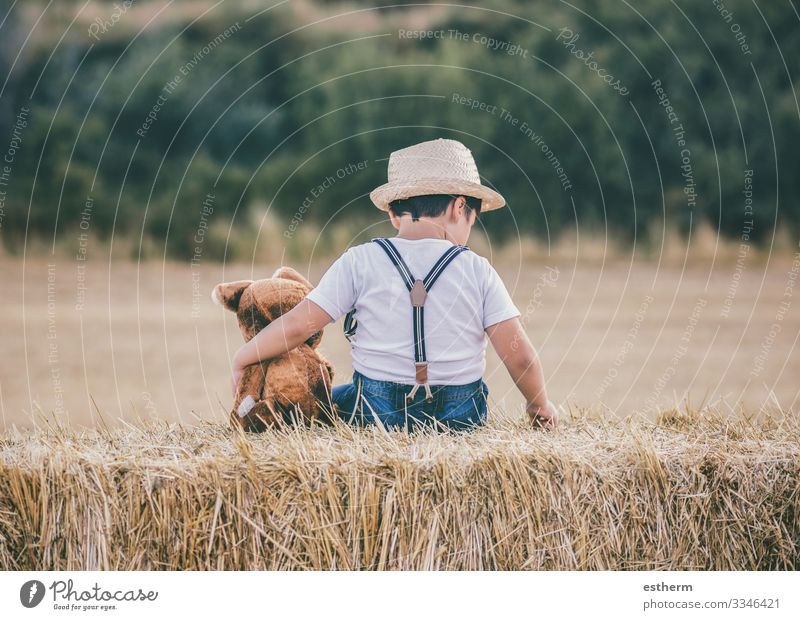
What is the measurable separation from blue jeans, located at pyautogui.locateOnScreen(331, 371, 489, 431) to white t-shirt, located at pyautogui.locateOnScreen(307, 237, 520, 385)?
31 millimetres

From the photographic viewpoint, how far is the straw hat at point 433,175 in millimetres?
2738

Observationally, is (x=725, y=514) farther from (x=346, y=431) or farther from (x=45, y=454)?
(x=45, y=454)

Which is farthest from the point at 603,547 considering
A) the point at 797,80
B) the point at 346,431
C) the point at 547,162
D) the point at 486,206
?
the point at 797,80

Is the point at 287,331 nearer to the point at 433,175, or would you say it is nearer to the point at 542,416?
the point at 433,175

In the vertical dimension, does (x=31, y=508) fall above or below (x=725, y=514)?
above

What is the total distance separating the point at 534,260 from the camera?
34.1ft

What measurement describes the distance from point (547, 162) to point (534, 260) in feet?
7.52

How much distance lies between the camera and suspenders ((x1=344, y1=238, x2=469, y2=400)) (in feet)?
8.50

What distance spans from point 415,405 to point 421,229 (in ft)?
1.75

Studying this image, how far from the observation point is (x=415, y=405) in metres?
2.65

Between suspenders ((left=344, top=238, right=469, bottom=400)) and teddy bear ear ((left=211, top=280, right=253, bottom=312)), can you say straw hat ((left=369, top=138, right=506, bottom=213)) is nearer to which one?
suspenders ((left=344, top=238, right=469, bottom=400))
